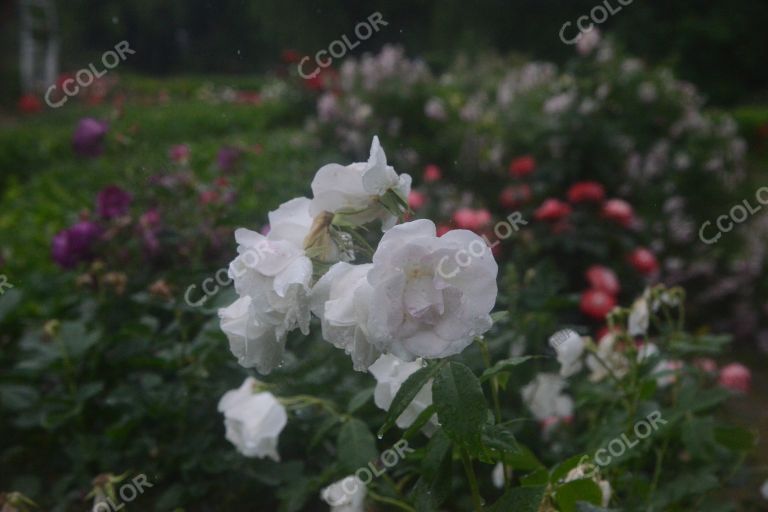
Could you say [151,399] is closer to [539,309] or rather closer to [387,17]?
[539,309]

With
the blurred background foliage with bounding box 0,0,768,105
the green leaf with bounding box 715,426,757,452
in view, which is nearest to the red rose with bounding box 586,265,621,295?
the green leaf with bounding box 715,426,757,452

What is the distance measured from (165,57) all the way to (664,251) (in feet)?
80.3

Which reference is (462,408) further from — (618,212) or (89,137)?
(618,212)

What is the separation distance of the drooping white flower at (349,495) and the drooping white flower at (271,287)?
1.01ft

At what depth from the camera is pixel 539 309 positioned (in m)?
1.85

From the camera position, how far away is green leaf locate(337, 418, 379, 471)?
3.49 feet

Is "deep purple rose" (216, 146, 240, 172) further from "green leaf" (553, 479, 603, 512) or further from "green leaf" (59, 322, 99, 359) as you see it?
"green leaf" (553, 479, 603, 512)

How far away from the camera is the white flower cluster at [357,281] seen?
25.0 inches

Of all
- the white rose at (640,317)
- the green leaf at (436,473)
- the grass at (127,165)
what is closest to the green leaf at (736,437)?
the white rose at (640,317)

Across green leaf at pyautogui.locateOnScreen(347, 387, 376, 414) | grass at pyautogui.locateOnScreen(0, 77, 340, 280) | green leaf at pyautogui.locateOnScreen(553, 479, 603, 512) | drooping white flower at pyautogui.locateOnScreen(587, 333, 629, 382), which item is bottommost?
green leaf at pyautogui.locateOnScreen(553, 479, 603, 512)

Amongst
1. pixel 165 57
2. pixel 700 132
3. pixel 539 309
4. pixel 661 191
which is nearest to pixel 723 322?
pixel 661 191

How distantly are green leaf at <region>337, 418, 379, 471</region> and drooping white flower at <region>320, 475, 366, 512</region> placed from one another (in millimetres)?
45

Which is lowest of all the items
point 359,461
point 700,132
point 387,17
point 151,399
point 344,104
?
point 359,461

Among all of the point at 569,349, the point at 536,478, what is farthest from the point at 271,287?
the point at 569,349
